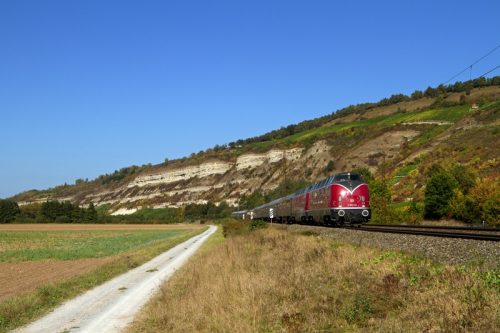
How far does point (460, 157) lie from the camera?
8881 centimetres

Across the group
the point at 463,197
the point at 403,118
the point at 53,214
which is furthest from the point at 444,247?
the point at 53,214

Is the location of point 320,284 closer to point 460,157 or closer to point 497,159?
point 497,159

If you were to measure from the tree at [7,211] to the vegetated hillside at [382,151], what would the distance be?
47.7m

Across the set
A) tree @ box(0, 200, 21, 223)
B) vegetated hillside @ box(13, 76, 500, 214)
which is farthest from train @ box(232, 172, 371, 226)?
tree @ box(0, 200, 21, 223)

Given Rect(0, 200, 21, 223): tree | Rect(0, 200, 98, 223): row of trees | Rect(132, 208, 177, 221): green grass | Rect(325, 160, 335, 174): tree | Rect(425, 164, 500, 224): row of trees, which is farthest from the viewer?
Rect(132, 208, 177, 221): green grass

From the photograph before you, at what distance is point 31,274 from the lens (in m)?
32.2

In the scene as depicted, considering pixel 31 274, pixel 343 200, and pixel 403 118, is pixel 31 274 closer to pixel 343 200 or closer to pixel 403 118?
pixel 343 200

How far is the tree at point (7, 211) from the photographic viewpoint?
151 m

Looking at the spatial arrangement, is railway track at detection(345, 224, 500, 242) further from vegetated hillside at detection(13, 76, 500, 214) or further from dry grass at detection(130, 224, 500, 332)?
vegetated hillside at detection(13, 76, 500, 214)

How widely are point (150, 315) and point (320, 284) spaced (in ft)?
17.9

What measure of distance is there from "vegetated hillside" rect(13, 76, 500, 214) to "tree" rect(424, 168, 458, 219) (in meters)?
12.7

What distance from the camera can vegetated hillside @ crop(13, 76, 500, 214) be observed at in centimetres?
9338


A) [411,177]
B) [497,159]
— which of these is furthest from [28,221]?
[497,159]

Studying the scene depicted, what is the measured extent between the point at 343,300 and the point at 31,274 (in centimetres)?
2606
